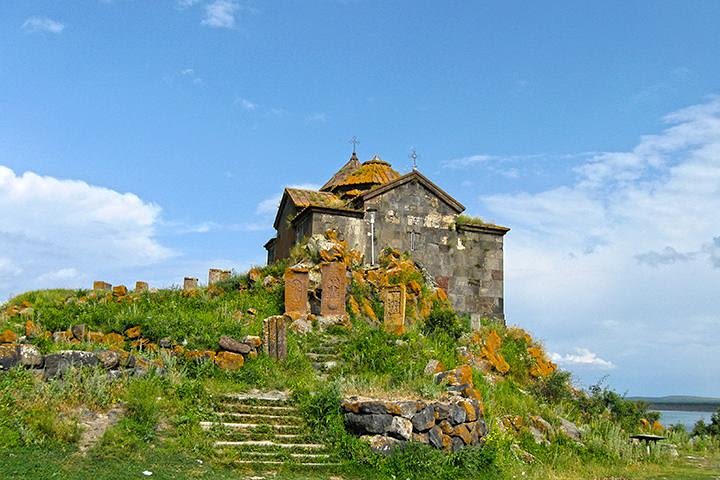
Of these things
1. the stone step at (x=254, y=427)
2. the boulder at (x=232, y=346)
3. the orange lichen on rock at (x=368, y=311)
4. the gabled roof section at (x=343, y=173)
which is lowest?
the stone step at (x=254, y=427)

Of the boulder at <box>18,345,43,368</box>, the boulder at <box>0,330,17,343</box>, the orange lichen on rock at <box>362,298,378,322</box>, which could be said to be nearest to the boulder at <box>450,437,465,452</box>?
the boulder at <box>18,345,43,368</box>

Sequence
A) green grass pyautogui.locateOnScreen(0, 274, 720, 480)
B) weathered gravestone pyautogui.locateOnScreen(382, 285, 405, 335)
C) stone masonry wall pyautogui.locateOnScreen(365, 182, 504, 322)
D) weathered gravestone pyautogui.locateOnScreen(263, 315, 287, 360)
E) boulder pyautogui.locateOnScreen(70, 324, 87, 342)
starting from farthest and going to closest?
1. stone masonry wall pyautogui.locateOnScreen(365, 182, 504, 322)
2. weathered gravestone pyautogui.locateOnScreen(382, 285, 405, 335)
3. boulder pyautogui.locateOnScreen(70, 324, 87, 342)
4. weathered gravestone pyautogui.locateOnScreen(263, 315, 287, 360)
5. green grass pyautogui.locateOnScreen(0, 274, 720, 480)

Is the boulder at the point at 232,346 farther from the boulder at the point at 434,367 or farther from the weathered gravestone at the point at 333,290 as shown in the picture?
the weathered gravestone at the point at 333,290

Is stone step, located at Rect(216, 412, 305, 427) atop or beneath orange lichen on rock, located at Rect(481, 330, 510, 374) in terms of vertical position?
beneath

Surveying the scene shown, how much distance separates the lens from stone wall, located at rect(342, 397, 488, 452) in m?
10.2

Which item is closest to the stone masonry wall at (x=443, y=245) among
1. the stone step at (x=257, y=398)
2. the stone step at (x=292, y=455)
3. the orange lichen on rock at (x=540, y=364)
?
the orange lichen on rock at (x=540, y=364)

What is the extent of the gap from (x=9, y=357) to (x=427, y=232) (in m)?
13.5

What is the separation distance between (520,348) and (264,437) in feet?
32.6

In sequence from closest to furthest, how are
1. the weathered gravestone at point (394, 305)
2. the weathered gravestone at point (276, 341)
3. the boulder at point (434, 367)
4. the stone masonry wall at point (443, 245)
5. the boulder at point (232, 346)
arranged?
the boulder at point (232, 346)
the boulder at point (434, 367)
the weathered gravestone at point (276, 341)
the weathered gravestone at point (394, 305)
the stone masonry wall at point (443, 245)

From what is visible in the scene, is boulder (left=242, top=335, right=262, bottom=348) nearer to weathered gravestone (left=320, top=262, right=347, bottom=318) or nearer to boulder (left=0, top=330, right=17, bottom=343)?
boulder (left=0, top=330, right=17, bottom=343)

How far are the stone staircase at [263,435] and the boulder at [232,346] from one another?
146 centimetres

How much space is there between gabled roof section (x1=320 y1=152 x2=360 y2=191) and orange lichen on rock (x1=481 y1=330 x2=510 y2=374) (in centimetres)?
905

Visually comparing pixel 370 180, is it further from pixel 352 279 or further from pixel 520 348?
pixel 520 348

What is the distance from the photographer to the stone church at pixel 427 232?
70.4ft
